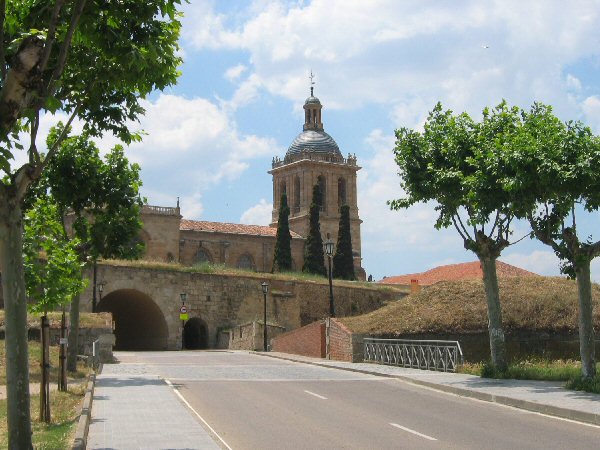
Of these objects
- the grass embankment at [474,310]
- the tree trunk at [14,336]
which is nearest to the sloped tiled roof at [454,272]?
the grass embankment at [474,310]

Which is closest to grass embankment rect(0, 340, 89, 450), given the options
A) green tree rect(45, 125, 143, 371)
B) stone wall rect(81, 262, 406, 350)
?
green tree rect(45, 125, 143, 371)

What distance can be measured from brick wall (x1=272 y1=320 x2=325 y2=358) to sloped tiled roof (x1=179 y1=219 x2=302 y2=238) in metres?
33.5

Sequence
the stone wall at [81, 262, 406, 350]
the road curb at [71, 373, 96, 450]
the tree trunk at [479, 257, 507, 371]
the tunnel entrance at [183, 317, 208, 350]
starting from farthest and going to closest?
the tunnel entrance at [183, 317, 208, 350] → the stone wall at [81, 262, 406, 350] → the tree trunk at [479, 257, 507, 371] → the road curb at [71, 373, 96, 450]

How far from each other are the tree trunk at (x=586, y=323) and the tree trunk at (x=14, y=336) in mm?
12009

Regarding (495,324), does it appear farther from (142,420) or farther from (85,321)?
(85,321)

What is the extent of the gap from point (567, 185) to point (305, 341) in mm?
20560

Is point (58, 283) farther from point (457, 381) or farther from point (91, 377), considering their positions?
point (457, 381)

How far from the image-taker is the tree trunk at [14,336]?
329 inches

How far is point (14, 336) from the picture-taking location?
8.39m

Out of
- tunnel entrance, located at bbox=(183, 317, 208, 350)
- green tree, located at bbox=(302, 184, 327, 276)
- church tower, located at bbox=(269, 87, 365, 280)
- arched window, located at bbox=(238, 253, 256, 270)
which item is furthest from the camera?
church tower, located at bbox=(269, 87, 365, 280)

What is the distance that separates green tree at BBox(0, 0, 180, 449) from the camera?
25.5 ft

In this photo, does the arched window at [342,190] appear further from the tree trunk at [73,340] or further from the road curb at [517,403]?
the road curb at [517,403]

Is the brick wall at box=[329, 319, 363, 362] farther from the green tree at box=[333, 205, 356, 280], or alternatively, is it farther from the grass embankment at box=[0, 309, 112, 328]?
the green tree at box=[333, 205, 356, 280]

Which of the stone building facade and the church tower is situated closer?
the stone building facade
